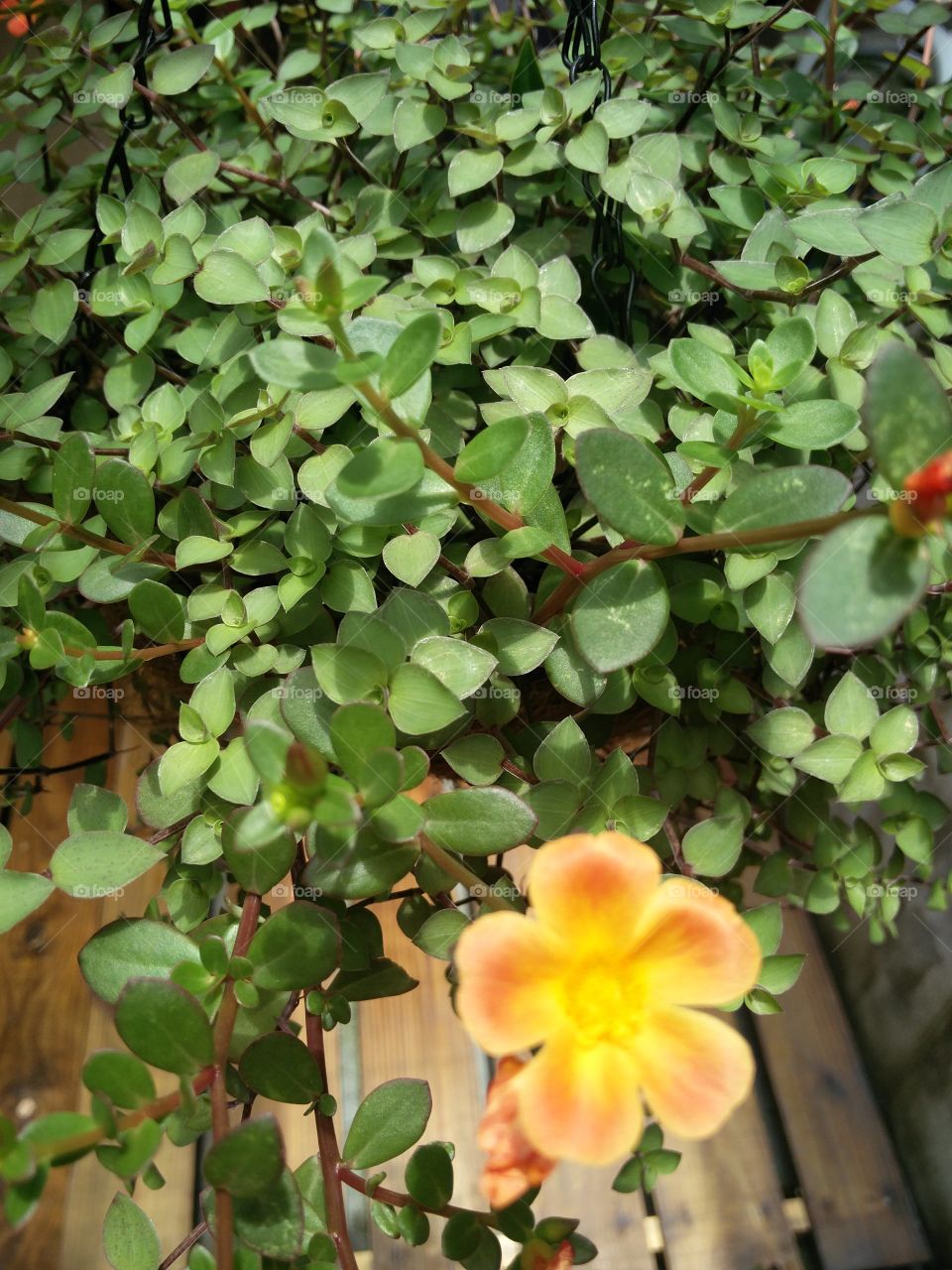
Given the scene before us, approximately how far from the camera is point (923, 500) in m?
0.26

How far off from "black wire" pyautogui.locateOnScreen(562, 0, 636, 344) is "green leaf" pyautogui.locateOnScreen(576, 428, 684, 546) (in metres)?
0.26

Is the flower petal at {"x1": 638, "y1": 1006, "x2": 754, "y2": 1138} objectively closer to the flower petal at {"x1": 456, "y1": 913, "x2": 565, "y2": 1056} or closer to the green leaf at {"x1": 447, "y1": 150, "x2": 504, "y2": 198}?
the flower petal at {"x1": 456, "y1": 913, "x2": 565, "y2": 1056}

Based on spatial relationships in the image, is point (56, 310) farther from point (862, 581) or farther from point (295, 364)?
point (862, 581)

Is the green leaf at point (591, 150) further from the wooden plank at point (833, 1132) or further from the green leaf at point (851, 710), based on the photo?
the wooden plank at point (833, 1132)

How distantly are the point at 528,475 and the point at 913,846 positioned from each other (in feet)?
1.39

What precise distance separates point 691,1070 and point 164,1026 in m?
0.21

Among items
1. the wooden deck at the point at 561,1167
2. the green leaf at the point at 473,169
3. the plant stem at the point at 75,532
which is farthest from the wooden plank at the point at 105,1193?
the green leaf at the point at 473,169

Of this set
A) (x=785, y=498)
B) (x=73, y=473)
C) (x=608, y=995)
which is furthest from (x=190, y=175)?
(x=608, y=995)

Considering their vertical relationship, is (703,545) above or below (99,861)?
above

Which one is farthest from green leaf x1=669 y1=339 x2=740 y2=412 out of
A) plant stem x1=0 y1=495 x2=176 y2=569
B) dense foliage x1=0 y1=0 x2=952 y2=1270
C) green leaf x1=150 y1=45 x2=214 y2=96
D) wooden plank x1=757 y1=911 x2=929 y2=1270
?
wooden plank x1=757 y1=911 x2=929 y2=1270

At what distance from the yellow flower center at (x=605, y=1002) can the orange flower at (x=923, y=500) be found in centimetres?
18

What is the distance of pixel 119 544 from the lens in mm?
532

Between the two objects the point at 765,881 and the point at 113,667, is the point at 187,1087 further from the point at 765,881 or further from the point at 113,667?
the point at 765,881

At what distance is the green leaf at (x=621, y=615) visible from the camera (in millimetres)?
411
